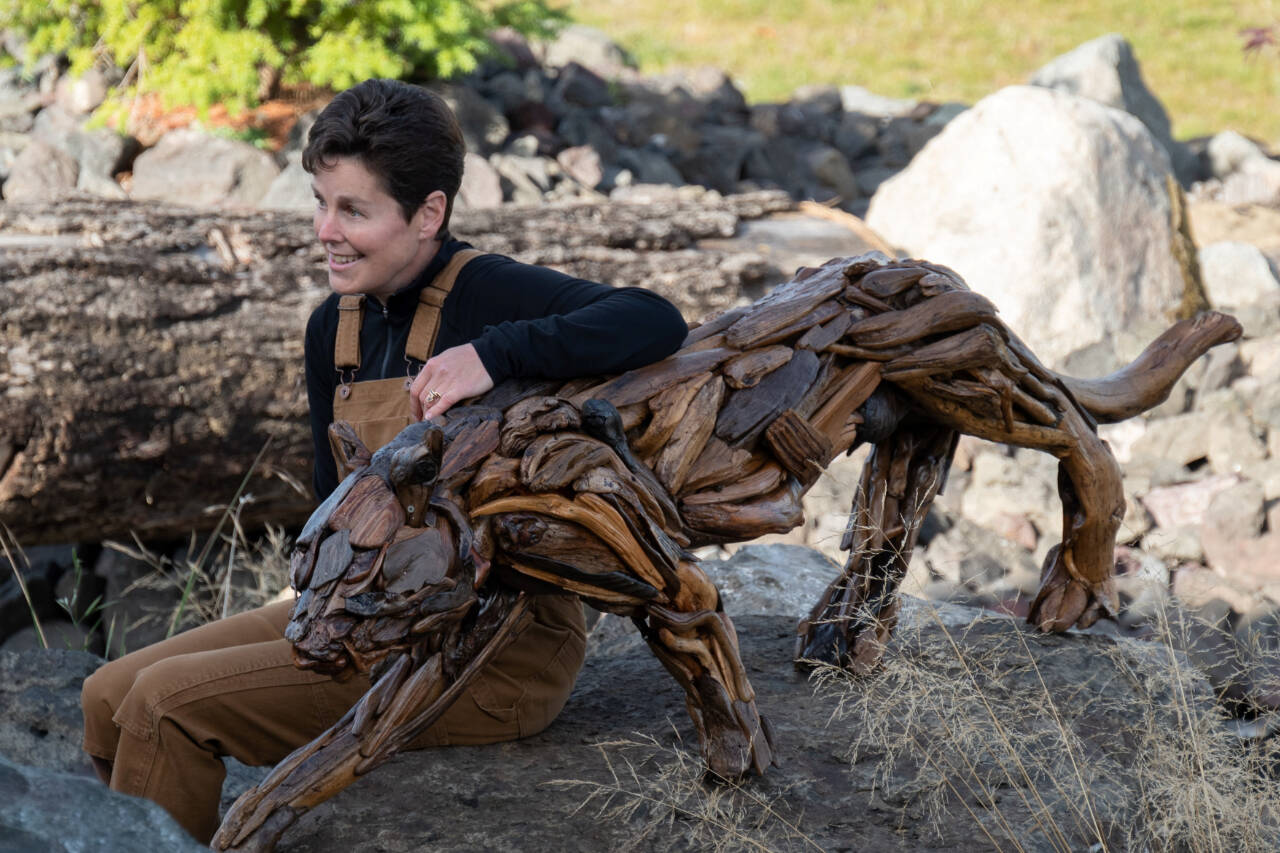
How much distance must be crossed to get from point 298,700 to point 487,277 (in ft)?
3.48

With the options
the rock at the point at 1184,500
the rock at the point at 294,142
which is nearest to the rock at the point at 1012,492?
the rock at the point at 1184,500

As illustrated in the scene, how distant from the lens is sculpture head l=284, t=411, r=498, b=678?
2221 millimetres

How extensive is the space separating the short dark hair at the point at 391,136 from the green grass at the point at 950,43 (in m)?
10.6

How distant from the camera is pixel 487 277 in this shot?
9.75 feet

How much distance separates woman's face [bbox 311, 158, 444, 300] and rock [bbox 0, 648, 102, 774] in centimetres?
160

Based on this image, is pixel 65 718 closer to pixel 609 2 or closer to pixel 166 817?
pixel 166 817

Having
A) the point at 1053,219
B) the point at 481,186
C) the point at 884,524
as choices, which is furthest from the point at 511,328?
the point at 481,186

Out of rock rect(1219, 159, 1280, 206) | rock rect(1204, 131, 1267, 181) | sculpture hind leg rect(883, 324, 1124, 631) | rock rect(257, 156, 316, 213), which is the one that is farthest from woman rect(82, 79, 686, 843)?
rock rect(1204, 131, 1267, 181)

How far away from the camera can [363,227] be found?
285cm

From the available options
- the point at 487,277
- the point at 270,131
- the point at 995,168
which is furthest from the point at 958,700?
the point at 270,131

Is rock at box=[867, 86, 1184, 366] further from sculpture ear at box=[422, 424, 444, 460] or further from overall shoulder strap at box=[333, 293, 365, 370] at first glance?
sculpture ear at box=[422, 424, 444, 460]

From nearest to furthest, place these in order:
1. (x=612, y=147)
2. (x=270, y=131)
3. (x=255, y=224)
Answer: (x=255, y=224) → (x=270, y=131) → (x=612, y=147)

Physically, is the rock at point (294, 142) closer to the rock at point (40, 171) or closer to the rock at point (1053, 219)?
the rock at point (40, 171)

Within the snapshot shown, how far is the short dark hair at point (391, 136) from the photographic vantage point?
109 inches
